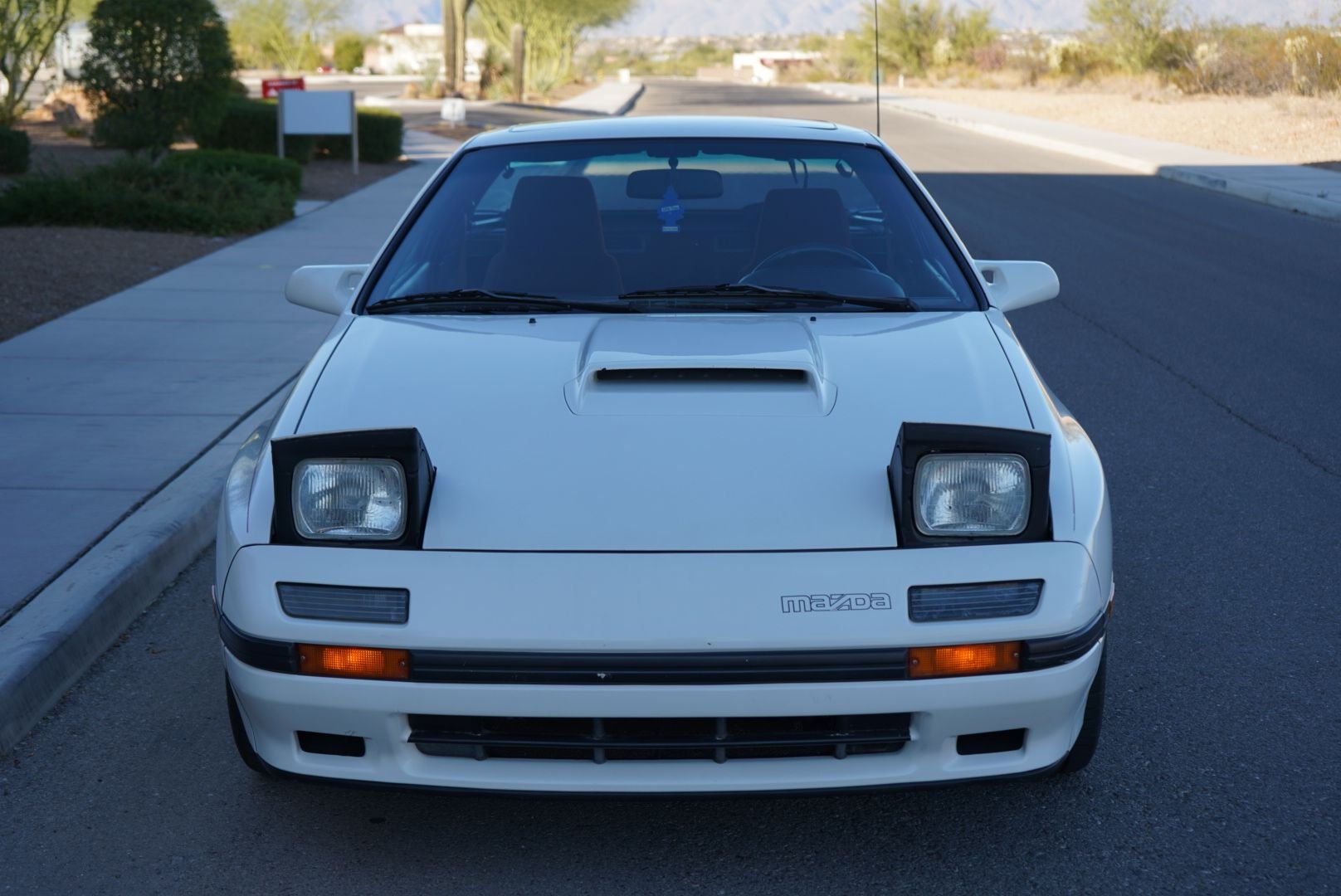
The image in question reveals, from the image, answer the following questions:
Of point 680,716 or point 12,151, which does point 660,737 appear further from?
point 12,151

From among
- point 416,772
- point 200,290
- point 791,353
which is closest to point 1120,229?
point 200,290

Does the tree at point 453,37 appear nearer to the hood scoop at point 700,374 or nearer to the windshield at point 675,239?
the windshield at point 675,239

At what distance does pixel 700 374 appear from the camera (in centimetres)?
345

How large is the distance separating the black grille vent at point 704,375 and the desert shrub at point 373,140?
64.3 feet

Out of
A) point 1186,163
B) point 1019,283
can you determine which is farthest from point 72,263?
point 1186,163

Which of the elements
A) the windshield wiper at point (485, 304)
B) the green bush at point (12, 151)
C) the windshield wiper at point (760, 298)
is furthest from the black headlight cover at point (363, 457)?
the green bush at point (12, 151)

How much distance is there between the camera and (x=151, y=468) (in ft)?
19.4

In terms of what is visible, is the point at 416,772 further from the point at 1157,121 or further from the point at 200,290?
the point at 1157,121

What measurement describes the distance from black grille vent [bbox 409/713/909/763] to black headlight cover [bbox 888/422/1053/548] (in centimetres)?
37

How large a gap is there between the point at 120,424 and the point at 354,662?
4262 millimetres

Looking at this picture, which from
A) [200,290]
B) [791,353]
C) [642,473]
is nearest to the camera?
[642,473]

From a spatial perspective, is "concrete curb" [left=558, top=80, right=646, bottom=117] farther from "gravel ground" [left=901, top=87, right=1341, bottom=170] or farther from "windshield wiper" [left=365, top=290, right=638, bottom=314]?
"windshield wiper" [left=365, top=290, right=638, bottom=314]

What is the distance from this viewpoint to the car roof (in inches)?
184

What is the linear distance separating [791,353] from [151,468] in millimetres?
3367
